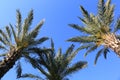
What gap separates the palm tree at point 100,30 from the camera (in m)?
26.6

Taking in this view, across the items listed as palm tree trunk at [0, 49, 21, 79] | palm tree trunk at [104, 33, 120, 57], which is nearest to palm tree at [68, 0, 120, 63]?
palm tree trunk at [104, 33, 120, 57]

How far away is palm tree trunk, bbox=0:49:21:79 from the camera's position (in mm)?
24819

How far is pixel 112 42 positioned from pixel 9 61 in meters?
8.40

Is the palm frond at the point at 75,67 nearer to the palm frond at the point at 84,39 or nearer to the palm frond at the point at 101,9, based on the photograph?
the palm frond at the point at 84,39

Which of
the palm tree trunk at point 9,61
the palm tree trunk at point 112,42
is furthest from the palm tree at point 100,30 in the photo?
the palm tree trunk at point 9,61

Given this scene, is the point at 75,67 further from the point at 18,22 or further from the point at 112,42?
the point at 18,22

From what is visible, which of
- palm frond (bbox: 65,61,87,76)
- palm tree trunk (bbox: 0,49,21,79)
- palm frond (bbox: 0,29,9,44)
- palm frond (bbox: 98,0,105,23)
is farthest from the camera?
palm frond (bbox: 65,61,87,76)

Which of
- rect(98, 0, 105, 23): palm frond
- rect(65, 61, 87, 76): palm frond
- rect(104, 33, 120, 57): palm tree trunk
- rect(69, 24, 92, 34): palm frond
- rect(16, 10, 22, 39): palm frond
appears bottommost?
rect(65, 61, 87, 76): palm frond

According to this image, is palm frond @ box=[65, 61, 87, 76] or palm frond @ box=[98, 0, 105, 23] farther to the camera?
palm frond @ box=[65, 61, 87, 76]

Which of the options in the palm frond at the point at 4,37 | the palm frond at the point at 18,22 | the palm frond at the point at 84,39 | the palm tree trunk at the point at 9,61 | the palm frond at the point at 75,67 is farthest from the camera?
the palm frond at the point at 75,67

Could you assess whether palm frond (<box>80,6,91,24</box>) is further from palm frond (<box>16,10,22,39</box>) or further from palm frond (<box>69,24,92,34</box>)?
palm frond (<box>16,10,22,39</box>)

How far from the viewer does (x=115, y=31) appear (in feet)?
90.8

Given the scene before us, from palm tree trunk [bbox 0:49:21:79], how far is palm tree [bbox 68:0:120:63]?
18.4 ft

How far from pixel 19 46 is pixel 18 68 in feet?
6.94
